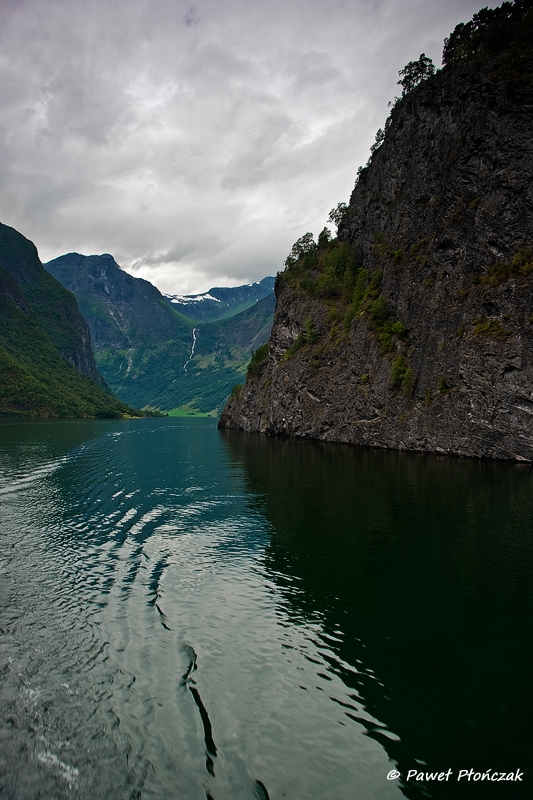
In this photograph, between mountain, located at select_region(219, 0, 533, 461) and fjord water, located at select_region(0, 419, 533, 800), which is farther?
mountain, located at select_region(219, 0, 533, 461)

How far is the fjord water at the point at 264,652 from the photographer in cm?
893

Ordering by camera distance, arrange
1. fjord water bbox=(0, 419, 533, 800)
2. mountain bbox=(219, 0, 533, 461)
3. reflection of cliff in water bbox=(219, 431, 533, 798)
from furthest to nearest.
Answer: mountain bbox=(219, 0, 533, 461)
reflection of cliff in water bbox=(219, 431, 533, 798)
fjord water bbox=(0, 419, 533, 800)

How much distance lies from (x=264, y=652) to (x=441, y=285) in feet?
220

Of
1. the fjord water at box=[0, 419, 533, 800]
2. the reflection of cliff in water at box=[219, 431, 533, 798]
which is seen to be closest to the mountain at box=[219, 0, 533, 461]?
the reflection of cliff in water at box=[219, 431, 533, 798]

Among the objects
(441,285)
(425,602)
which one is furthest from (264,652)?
(441,285)

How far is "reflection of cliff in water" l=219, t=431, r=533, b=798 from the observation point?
9.86m

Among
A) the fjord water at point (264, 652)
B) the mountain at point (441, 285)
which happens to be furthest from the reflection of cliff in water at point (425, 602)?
the mountain at point (441, 285)

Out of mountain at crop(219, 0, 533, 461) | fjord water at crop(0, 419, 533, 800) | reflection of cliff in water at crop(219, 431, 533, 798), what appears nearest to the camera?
fjord water at crop(0, 419, 533, 800)

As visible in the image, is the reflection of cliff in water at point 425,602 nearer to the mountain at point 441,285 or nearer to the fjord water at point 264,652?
the fjord water at point 264,652

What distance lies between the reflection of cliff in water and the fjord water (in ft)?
0.22

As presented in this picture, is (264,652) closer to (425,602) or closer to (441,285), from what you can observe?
(425,602)

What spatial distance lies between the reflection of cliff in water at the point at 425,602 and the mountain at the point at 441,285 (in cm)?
2303

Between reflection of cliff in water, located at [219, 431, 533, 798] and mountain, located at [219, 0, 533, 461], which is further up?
mountain, located at [219, 0, 533, 461]

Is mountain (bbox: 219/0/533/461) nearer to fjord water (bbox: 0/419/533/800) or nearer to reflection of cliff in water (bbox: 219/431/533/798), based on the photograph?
reflection of cliff in water (bbox: 219/431/533/798)
